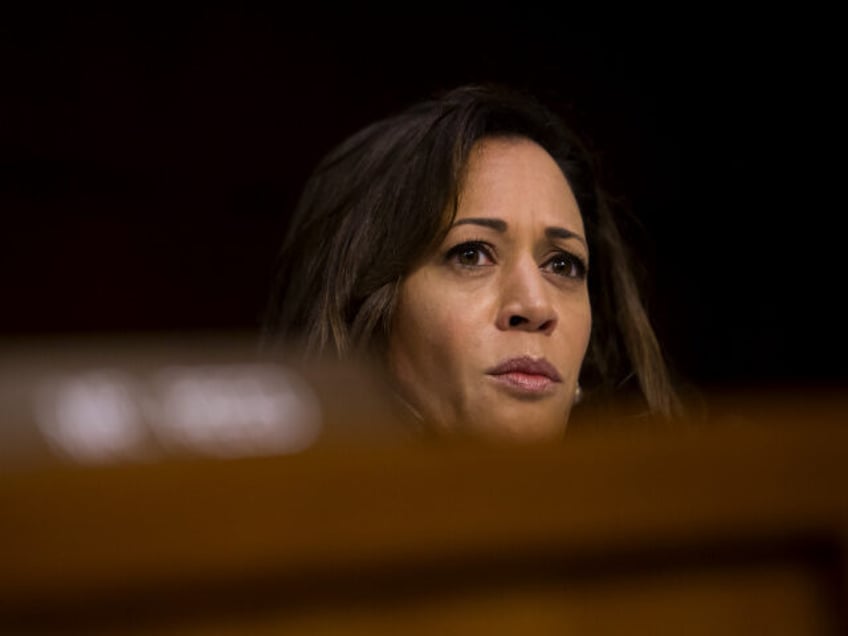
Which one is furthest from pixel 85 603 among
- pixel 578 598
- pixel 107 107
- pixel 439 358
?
pixel 107 107

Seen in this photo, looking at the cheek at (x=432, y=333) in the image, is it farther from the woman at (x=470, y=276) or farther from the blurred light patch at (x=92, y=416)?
the blurred light patch at (x=92, y=416)

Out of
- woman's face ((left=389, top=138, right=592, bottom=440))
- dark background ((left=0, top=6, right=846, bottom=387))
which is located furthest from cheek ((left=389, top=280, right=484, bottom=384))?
dark background ((left=0, top=6, right=846, bottom=387))

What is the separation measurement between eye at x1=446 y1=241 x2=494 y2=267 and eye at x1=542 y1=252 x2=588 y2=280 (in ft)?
0.19

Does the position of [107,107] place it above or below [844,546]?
above

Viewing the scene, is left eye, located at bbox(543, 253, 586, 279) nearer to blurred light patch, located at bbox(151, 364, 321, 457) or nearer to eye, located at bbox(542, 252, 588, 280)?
eye, located at bbox(542, 252, 588, 280)

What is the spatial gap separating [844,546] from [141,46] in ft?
3.67

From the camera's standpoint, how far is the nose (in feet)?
2.82

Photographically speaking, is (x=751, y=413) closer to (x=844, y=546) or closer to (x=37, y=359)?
(x=844, y=546)

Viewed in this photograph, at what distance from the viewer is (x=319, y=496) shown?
335mm

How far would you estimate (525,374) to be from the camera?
85 centimetres

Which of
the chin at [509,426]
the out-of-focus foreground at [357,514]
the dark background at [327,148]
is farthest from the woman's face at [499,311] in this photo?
the out-of-focus foreground at [357,514]

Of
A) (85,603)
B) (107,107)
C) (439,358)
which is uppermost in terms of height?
(107,107)

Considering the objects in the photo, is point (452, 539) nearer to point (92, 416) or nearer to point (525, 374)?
point (92, 416)

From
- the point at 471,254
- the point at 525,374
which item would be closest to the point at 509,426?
the point at 525,374
